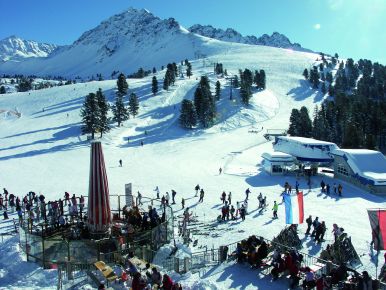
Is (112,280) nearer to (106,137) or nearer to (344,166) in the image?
(344,166)

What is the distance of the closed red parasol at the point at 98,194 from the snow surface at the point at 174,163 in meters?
3.00

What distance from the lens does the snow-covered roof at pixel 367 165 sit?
35750mm

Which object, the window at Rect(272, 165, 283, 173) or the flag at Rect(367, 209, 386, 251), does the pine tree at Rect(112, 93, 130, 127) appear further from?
the flag at Rect(367, 209, 386, 251)

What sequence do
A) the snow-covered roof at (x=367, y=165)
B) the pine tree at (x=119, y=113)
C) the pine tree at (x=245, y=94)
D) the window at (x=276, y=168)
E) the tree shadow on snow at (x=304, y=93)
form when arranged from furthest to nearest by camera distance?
the tree shadow on snow at (x=304, y=93)
the pine tree at (x=245, y=94)
the pine tree at (x=119, y=113)
the window at (x=276, y=168)
the snow-covered roof at (x=367, y=165)

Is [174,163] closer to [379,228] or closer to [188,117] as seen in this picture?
[188,117]

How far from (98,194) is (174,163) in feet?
103


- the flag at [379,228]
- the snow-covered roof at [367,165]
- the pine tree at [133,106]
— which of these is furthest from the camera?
the pine tree at [133,106]

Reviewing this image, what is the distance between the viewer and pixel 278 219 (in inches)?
988

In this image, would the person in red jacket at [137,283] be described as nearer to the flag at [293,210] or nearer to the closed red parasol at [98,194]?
the closed red parasol at [98,194]

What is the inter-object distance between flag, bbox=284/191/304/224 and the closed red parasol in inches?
311

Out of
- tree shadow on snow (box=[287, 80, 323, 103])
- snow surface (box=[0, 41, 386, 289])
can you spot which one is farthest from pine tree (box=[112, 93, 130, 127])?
tree shadow on snow (box=[287, 80, 323, 103])

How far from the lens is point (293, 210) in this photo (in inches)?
749

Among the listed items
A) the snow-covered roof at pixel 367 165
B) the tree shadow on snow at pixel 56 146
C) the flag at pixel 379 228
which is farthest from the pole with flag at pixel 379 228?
the tree shadow on snow at pixel 56 146

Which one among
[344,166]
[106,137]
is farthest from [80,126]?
[344,166]
